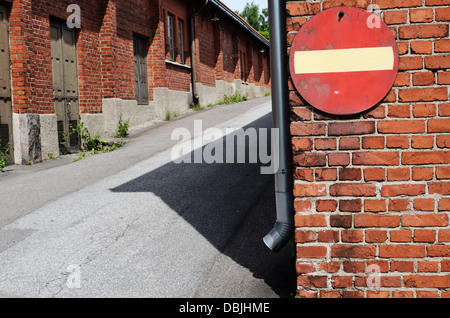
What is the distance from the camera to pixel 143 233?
15.8 ft

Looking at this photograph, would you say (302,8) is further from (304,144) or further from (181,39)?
(181,39)

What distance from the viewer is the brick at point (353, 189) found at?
278 cm

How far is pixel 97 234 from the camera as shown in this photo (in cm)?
482

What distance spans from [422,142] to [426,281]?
31.8 inches

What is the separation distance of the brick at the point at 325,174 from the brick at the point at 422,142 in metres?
0.47

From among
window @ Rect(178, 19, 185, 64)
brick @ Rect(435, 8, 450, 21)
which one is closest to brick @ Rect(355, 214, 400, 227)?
brick @ Rect(435, 8, 450, 21)

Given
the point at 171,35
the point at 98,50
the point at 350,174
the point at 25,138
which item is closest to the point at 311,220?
the point at 350,174

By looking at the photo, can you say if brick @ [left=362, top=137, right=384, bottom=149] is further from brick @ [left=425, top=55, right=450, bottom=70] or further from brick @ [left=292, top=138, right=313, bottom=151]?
brick @ [left=425, top=55, right=450, bottom=70]

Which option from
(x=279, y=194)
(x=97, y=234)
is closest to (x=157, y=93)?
(x=97, y=234)

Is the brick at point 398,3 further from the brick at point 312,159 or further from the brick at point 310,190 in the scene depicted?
the brick at point 310,190

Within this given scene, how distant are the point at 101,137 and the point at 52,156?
81.3 inches

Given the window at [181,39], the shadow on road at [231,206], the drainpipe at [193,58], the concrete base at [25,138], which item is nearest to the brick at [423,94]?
the shadow on road at [231,206]

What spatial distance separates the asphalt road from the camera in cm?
372
